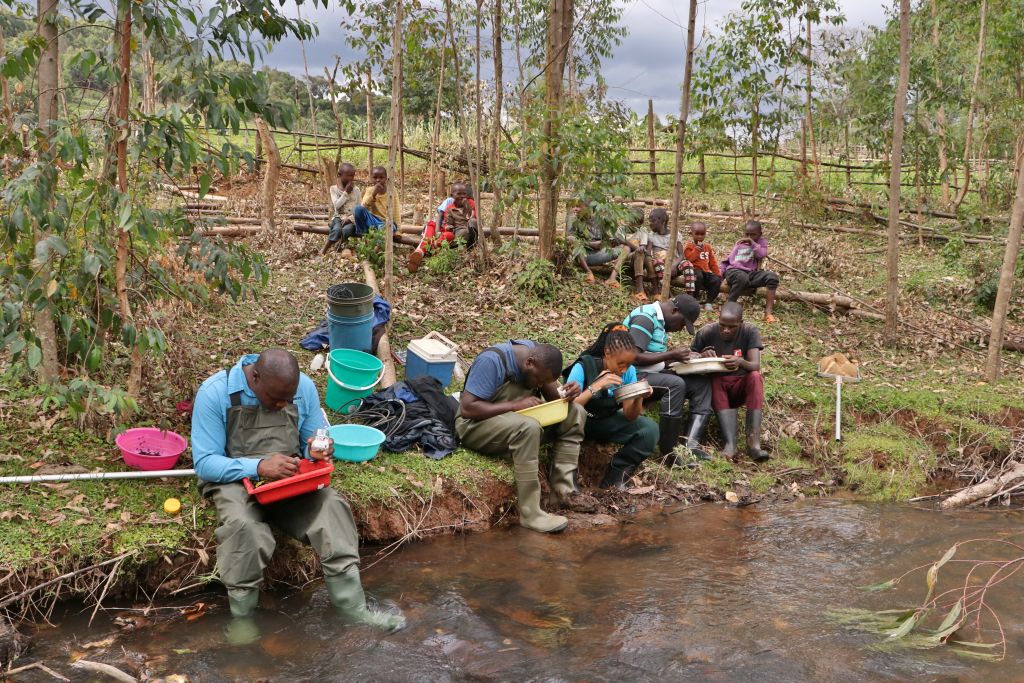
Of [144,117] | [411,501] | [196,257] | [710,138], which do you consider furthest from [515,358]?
[710,138]

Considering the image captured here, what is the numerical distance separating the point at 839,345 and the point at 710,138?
570cm

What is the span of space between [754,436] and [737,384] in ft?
1.45

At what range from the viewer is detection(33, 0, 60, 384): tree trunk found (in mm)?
5004

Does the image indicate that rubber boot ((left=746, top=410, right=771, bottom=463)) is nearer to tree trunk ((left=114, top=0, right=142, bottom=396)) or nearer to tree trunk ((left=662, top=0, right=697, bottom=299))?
tree trunk ((left=662, top=0, right=697, bottom=299))

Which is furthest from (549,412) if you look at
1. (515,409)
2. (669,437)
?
(669,437)

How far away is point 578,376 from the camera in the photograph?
21.5 feet

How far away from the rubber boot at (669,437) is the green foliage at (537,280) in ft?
9.22

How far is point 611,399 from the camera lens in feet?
21.6

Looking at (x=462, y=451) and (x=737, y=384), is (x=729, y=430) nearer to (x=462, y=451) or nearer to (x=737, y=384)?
(x=737, y=384)

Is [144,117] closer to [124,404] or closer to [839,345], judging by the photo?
[124,404]

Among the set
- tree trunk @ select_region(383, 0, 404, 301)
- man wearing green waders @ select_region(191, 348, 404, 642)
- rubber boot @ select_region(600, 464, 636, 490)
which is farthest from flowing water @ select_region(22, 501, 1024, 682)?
tree trunk @ select_region(383, 0, 404, 301)

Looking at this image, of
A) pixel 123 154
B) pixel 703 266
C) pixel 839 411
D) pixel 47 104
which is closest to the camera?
pixel 123 154

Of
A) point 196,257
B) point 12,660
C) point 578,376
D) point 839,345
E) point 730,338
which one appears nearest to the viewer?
point 12,660

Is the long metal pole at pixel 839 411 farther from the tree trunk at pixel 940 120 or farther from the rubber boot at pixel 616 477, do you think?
the tree trunk at pixel 940 120
